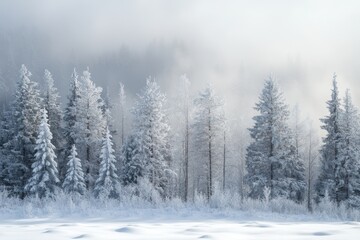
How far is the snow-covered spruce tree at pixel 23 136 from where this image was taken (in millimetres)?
34469

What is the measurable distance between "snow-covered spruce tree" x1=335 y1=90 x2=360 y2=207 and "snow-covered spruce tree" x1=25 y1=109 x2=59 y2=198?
82.2ft

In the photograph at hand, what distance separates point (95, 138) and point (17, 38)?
151583 millimetres

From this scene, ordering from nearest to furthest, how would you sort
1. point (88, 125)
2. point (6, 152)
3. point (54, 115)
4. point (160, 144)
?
point (160, 144) → point (88, 125) → point (6, 152) → point (54, 115)

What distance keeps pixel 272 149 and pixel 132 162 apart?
44.8 ft

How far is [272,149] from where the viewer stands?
3356 cm

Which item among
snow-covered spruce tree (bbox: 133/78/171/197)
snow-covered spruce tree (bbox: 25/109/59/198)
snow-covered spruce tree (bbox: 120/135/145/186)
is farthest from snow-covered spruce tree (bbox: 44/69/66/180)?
snow-covered spruce tree (bbox: 133/78/171/197)

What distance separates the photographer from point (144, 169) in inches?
1316

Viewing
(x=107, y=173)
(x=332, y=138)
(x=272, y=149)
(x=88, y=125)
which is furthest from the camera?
(x=88, y=125)

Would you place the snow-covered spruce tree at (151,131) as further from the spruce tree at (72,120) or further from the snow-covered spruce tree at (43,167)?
the snow-covered spruce tree at (43,167)

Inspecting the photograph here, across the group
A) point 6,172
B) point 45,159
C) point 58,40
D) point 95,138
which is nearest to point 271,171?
point 95,138

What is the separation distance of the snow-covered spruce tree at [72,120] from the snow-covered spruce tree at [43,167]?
484cm

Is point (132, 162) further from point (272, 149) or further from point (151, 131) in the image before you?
point (272, 149)

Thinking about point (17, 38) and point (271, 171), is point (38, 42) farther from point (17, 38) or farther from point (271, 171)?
point (271, 171)

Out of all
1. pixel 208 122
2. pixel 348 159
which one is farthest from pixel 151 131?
pixel 348 159
